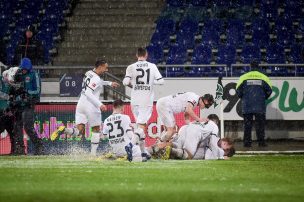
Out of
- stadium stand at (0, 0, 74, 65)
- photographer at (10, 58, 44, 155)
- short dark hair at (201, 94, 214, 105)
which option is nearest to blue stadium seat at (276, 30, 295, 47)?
stadium stand at (0, 0, 74, 65)

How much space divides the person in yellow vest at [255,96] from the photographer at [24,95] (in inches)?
230

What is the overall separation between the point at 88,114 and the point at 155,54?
34.0 feet

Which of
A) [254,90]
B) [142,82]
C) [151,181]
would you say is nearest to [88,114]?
[142,82]

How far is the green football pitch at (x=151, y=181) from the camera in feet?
26.3

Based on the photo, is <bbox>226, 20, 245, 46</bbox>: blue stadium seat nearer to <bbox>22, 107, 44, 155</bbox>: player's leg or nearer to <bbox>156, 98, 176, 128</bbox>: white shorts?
<bbox>22, 107, 44, 155</bbox>: player's leg

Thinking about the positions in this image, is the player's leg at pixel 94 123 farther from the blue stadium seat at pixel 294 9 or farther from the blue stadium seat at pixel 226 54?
the blue stadium seat at pixel 294 9

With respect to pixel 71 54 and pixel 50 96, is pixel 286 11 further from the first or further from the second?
pixel 50 96

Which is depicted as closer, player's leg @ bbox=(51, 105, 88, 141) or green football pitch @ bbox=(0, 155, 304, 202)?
green football pitch @ bbox=(0, 155, 304, 202)

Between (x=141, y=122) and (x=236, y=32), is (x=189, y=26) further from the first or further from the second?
(x=141, y=122)

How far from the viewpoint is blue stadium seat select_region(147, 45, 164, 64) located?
1047 inches

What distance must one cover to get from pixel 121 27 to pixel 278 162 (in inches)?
614

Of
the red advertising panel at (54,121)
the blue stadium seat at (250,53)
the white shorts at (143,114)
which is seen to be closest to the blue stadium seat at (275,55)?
the blue stadium seat at (250,53)

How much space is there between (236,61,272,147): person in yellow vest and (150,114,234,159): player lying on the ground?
5.07 m

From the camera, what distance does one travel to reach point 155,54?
26938 millimetres
